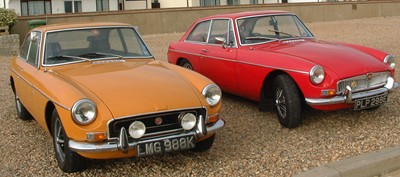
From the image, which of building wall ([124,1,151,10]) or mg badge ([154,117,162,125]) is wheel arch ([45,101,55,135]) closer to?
mg badge ([154,117,162,125])

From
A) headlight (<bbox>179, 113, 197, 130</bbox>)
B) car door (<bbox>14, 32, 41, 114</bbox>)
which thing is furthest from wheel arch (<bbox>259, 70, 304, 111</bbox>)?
car door (<bbox>14, 32, 41, 114</bbox>)

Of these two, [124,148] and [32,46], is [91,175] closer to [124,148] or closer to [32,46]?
[124,148]

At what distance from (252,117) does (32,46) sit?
284 centimetres

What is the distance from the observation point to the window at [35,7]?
2808 centimetres

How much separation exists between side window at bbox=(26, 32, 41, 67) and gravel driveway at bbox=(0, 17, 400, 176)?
2.90 feet

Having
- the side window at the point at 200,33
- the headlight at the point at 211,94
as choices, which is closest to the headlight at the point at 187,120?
the headlight at the point at 211,94

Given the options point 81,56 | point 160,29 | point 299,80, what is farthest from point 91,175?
point 160,29

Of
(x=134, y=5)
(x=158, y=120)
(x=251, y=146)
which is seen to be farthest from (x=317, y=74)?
(x=134, y=5)

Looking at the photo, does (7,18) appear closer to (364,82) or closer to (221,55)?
(221,55)

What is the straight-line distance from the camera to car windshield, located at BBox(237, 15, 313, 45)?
247 inches

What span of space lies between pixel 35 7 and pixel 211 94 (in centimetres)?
2688

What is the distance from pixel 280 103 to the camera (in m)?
5.35

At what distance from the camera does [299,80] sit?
16.5 ft

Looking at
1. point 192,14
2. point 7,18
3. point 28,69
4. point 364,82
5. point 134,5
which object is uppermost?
point 134,5
